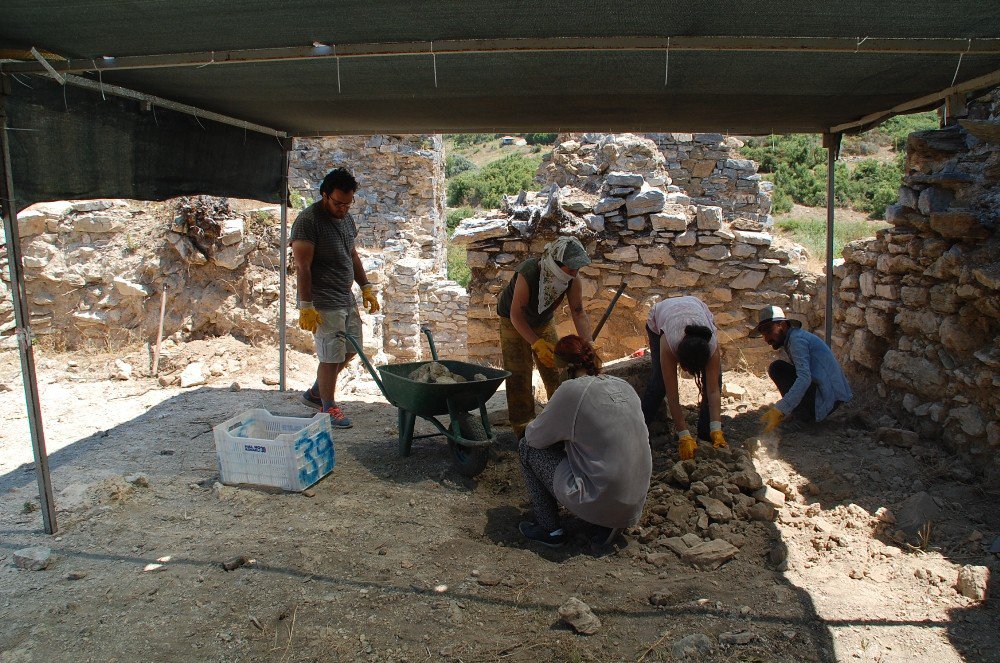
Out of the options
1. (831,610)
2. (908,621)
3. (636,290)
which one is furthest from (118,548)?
(636,290)

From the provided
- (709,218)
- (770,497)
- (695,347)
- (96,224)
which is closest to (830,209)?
(709,218)

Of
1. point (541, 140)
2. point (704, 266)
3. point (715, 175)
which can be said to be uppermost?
point (541, 140)

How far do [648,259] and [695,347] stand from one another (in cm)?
295

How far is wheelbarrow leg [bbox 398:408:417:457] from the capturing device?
400cm

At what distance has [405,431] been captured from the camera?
13.2ft

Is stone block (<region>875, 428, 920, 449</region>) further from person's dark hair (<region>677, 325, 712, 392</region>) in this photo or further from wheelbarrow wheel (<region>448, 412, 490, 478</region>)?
wheelbarrow wheel (<region>448, 412, 490, 478</region>)

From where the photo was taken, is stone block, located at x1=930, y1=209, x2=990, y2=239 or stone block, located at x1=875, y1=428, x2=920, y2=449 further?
stone block, located at x1=875, y1=428, x2=920, y2=449

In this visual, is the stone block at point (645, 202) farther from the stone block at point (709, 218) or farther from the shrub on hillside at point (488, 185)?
the shrub on hillside at point (488, 185)

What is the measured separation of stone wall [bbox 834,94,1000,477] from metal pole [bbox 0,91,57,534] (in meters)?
4.61

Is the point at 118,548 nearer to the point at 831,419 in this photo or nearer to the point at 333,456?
the point at 333,456

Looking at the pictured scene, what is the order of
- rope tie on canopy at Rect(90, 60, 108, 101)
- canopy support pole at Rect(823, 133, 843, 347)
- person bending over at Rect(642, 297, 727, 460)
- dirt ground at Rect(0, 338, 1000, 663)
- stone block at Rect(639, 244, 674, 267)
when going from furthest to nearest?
stone block at Rect(639, 244, 674, 267) → canopy support pole at Rect(823, 133, 843, 347) → person bending over at Rect(642, 297, 727, 460) → rope tie on canopy at Rect(90, 60, 108, 101) → dirt ground at Rect(0, 338, 1000, 663)

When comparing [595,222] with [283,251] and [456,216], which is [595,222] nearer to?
[283,251]

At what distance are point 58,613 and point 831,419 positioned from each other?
467 cm

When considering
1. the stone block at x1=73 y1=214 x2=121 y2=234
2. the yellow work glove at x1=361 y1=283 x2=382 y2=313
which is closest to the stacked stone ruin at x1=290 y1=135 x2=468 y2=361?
the stone block at x1=73 y1=214 x2=121 y2=234
